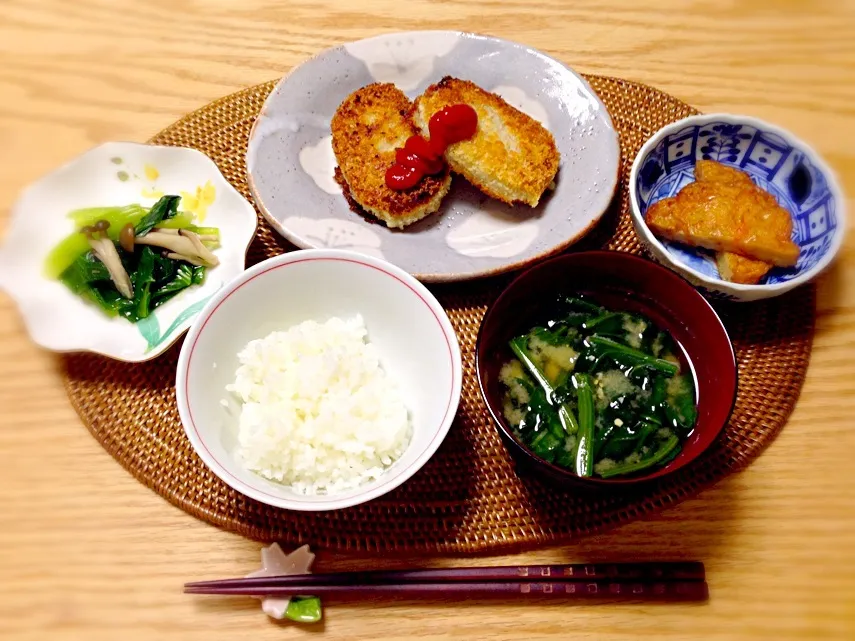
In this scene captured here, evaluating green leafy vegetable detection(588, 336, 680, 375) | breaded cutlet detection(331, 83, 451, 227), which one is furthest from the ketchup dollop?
green leafy vegetable detection(588, 336, 680, 375)

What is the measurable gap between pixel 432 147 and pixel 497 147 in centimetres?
22

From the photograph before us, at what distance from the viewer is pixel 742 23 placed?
2.65 meters

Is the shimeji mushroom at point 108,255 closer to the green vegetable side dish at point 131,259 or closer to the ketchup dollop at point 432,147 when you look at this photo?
the green vegetable side dish at point 131,259

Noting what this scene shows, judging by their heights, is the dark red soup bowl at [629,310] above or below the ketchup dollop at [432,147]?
below

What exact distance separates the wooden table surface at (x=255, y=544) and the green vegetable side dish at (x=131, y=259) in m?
0.26

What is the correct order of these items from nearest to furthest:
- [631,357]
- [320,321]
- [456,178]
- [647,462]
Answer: [647,462]
[631,357]
[320,321]
[456,178]

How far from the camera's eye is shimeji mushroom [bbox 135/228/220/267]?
1994 millimetres

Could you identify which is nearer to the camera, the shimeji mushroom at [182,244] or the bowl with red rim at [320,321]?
the bowl with red rim at [320,321]

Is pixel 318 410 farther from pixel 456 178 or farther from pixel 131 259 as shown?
pixel 456 178

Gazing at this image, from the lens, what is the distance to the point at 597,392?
173 centimetres

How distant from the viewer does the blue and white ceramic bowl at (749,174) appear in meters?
1.95

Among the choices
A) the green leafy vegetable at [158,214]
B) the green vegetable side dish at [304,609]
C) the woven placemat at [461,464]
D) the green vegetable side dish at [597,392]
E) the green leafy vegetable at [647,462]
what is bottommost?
the green vegetable side dish at [304,609]

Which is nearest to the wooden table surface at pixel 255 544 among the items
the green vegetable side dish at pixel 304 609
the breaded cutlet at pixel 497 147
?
the green vegetable side dish at pixel 304 609

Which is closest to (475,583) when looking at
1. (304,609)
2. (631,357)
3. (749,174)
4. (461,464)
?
(461,464)
